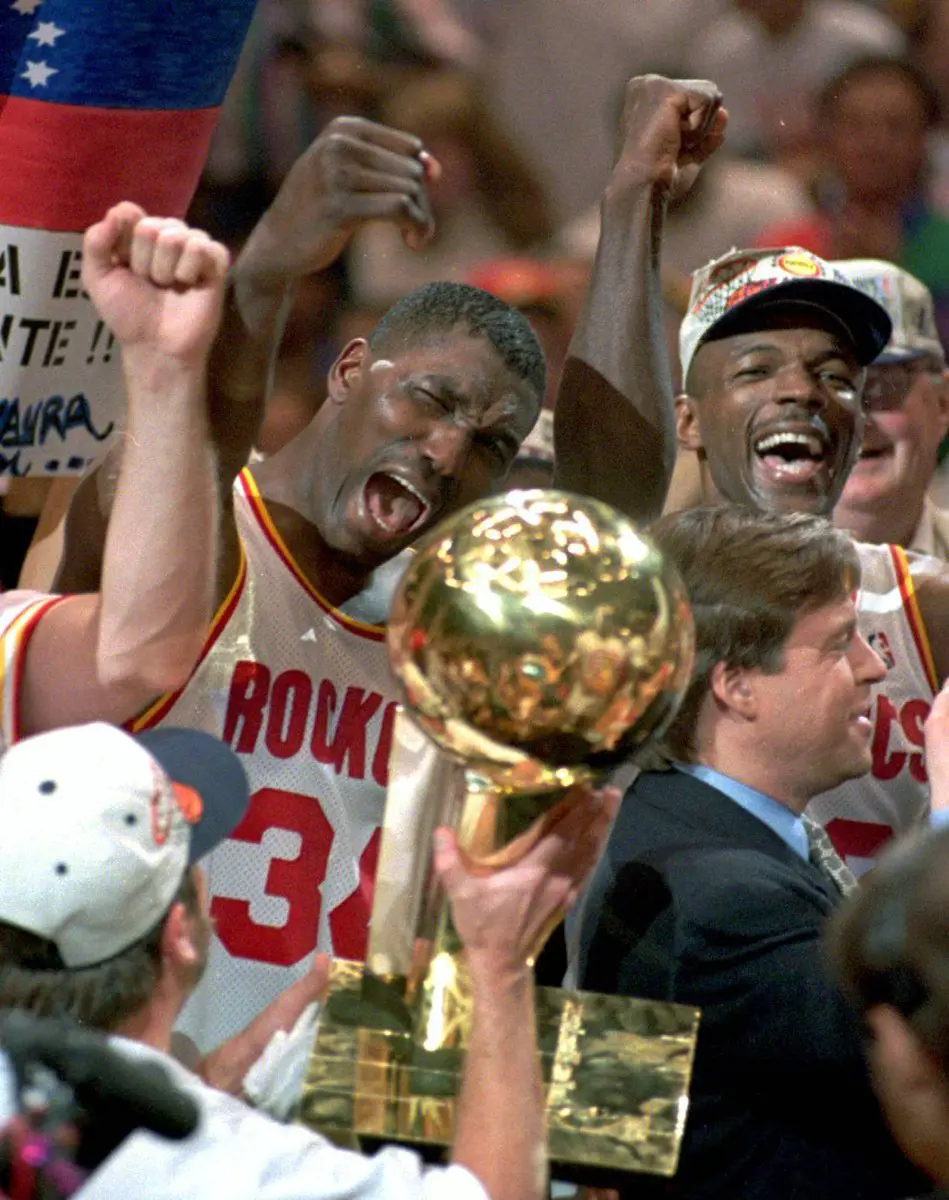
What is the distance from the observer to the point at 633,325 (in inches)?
101

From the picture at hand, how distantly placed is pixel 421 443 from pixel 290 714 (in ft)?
1.26

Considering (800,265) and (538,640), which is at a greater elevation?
(800,265)

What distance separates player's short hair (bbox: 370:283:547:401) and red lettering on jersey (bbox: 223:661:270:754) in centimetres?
49

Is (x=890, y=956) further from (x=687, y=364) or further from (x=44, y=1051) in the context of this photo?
(x=687, y=364)

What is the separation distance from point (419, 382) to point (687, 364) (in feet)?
2.17

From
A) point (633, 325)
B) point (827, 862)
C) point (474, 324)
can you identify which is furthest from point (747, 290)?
point (827, 862)

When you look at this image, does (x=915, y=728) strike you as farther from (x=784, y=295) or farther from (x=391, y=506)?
(x=391, y=506)

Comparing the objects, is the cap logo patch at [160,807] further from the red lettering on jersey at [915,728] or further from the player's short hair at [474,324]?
the red lettering on jersey at [915,728]

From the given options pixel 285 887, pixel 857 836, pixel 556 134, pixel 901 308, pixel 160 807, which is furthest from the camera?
pixel 556 134

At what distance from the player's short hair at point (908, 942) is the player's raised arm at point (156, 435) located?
2.55 feet

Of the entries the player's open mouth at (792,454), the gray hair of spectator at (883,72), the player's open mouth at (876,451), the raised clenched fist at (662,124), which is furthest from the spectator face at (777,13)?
the raised clenched fist at (662,124)

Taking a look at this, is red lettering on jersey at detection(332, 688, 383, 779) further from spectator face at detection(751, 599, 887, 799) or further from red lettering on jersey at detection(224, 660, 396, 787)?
spectator face at detection(751, 599, 887, 799)

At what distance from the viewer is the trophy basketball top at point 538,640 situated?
5.33ft

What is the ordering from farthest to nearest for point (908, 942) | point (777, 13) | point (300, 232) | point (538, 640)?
point (777, 13) → point (300, 232) → point (538, 640) → point (908, 942)
